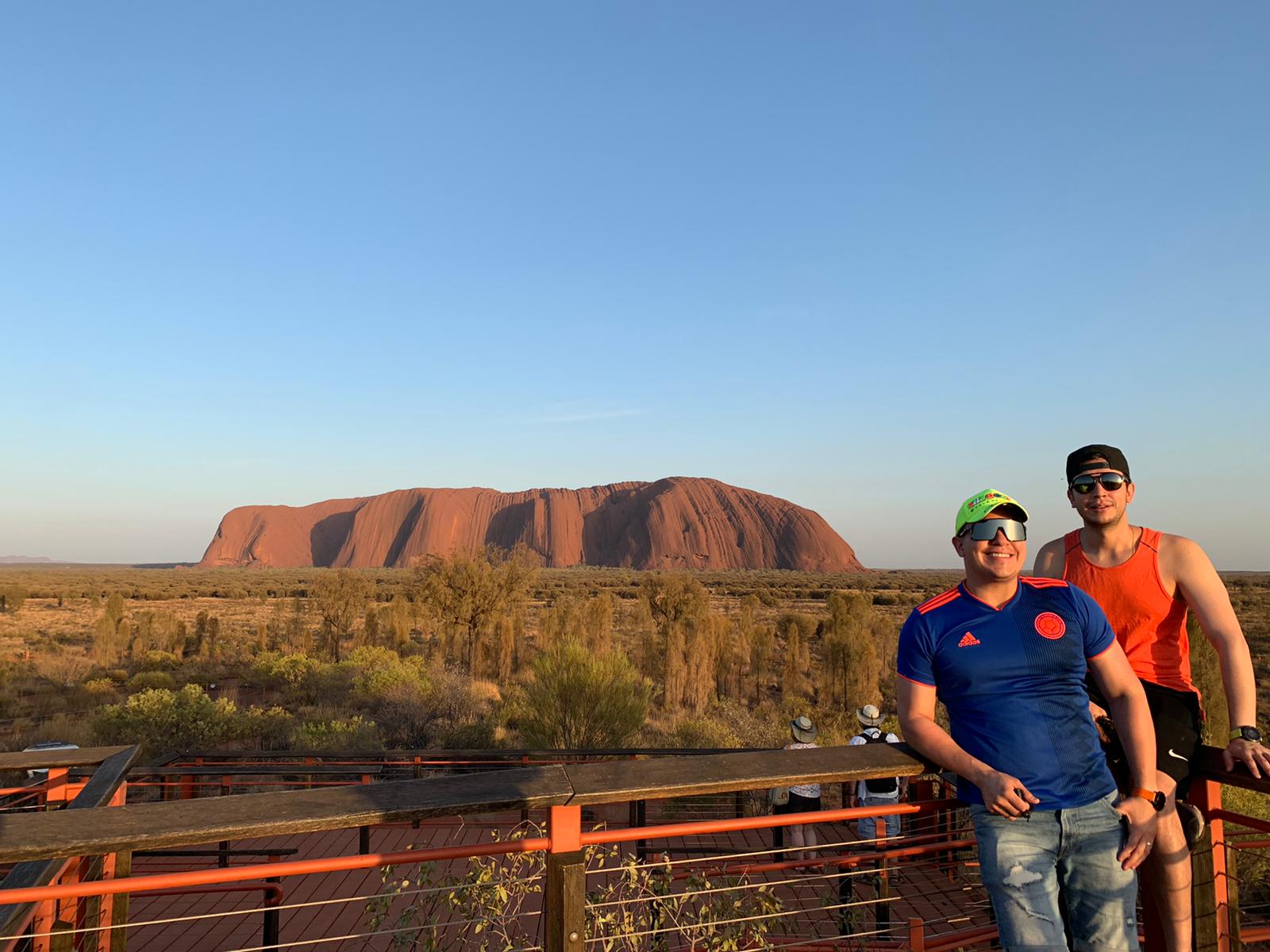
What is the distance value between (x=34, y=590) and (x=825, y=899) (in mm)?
59719

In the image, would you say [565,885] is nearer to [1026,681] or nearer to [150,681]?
[1026,681]

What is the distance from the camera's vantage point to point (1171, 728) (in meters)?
2.26

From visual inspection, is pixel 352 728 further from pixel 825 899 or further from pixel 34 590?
pixel 34 590

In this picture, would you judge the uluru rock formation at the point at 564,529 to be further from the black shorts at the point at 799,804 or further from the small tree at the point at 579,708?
the black shorts at the point at 799,804

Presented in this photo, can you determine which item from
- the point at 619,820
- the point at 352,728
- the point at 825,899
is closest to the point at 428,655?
the point at 352,728

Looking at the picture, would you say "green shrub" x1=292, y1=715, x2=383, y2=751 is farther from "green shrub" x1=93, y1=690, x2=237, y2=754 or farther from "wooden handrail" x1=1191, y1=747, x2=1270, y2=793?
"wooden handrail" x1=1191, y1=747, x2=1270, y2=793

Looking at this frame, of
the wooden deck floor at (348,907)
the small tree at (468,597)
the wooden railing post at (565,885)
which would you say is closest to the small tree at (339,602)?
the small tree at (468,597)

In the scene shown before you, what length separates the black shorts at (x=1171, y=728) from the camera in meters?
2.22

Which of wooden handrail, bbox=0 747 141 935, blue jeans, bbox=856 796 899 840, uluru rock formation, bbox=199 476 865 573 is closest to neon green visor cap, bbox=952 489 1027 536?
wooden handrail, bbox=0 747 141 935

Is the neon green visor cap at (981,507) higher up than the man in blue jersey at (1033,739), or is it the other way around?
the neon green visor cap at (981,507)

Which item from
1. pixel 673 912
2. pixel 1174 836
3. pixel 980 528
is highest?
pixel 980 528

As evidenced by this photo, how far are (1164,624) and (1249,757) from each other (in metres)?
0.45

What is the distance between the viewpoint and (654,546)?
114625mm

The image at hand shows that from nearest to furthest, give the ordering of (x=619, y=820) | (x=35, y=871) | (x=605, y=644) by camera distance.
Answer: (x=35, y=871) → (x=619, y=820) → (x=605, y=644)
